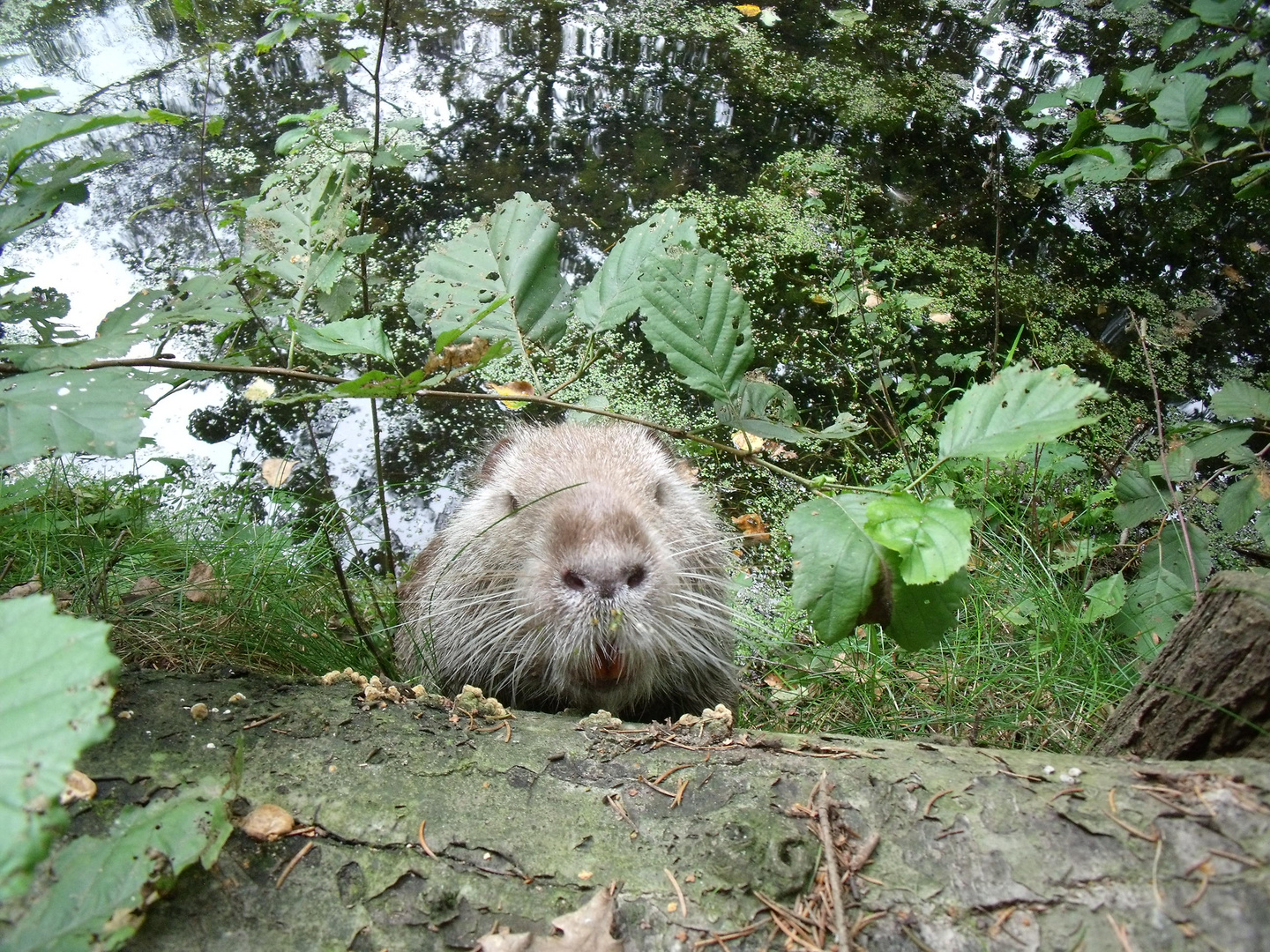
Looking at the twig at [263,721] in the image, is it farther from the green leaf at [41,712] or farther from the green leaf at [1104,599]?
the green leaf at [1104,599]

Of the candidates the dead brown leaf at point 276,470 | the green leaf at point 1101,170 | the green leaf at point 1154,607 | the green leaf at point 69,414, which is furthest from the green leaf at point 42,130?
the green leaf at point 1154,607

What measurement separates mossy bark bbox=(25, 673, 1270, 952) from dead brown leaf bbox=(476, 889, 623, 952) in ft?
0.08

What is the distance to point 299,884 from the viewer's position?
1394mm

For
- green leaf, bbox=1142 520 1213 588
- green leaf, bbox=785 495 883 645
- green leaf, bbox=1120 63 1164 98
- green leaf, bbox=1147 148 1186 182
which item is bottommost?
green leaf, bbox=1142 520 1213 588

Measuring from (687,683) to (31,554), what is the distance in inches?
74.9

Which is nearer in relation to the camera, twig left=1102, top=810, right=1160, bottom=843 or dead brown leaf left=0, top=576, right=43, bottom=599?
twig left=1102, top=810, right=1160, bottom=843

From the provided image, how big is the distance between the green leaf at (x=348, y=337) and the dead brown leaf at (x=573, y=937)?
38.8 inches

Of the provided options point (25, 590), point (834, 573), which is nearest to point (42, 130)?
point (25, 590)

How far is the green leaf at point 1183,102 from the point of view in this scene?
2.66 metres

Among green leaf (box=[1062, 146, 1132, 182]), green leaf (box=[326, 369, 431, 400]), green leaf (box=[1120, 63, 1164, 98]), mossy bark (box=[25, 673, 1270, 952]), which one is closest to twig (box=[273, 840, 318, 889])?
mossy bark (box=[25, 673, 1270, 952])

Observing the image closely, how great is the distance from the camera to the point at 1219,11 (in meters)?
2.46

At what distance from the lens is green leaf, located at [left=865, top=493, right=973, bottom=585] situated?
→ 136cm

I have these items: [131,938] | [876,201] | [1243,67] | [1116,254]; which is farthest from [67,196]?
[1116,254]

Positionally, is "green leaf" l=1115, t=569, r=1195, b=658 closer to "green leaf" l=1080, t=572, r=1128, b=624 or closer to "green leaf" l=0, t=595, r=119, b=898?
"green leaf" l=1080, t=572, r=1128, b=624
